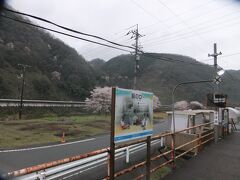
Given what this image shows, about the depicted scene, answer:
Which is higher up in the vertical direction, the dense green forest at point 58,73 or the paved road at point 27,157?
the dense green forest at point 58,73

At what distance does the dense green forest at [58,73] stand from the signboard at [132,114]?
1359 inches

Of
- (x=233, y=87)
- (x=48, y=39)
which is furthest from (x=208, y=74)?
(x=48, y=39)

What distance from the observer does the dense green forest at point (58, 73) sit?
62.7 m

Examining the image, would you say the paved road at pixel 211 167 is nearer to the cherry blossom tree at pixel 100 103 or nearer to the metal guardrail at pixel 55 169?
the metal guardrail at pixel 55 169

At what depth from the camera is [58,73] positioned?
78.1 meters

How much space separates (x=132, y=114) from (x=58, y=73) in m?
76.0

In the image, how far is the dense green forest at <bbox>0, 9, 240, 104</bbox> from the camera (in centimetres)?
6269

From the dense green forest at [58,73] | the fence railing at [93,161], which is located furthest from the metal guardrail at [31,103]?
the fence railing at [93,161]

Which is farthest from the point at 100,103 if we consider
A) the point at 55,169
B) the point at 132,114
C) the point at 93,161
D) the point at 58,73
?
the point at 132,114

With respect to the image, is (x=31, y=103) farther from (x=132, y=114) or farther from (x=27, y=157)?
(x=132, y=114)

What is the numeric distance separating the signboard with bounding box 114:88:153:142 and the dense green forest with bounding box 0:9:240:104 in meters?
34.5

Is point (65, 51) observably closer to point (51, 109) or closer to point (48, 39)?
point (48, 39)

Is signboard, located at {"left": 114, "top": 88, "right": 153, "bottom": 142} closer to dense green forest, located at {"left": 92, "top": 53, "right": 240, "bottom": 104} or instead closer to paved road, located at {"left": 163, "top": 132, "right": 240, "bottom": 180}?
paved road, located at {"left": 163, "top": 132, "right": 240, "bottom": 180}

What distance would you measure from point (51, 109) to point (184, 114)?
3671cm
